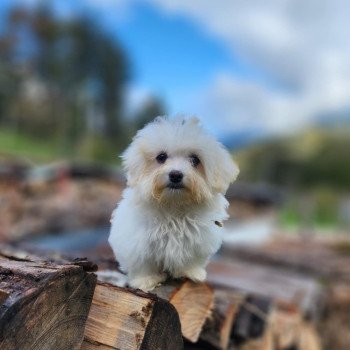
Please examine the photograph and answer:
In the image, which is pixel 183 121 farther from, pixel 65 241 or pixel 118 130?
pixel 118 130

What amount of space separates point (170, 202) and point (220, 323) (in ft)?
3.01

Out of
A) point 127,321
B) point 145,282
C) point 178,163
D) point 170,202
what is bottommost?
point 127,321

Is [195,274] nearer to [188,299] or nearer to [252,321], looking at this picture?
[188,299]

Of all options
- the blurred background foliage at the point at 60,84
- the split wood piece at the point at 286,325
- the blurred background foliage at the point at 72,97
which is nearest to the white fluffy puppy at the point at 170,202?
the split wood piece at the point at 286,325

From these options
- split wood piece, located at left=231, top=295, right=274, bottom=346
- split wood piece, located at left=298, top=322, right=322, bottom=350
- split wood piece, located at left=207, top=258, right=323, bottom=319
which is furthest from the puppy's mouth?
split wood piece, located at left=298, top=322, right=322, bottom=350

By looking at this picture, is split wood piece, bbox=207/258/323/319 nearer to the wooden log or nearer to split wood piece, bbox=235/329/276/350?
split wood piece, bbox=235/329/276/350

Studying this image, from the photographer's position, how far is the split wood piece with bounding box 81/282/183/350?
223 cm

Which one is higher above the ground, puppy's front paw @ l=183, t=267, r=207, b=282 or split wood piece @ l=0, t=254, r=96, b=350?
puppy's front paw @ l=183, t=267, r=207, b=282

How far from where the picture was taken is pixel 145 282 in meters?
2.56

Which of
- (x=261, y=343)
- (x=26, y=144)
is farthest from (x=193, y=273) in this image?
(x=26, y=144)

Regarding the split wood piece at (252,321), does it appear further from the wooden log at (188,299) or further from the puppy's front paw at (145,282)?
the puppy's front paw at (145,282)

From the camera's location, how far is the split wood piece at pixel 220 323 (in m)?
2.88

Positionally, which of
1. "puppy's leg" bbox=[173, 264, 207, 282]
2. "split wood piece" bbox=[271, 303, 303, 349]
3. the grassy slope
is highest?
the grassy slope

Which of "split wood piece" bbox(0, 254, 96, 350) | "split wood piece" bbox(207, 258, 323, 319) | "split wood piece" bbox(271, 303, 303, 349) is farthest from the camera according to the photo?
"split wood piece" bbox(207, 258, 323, 319)
